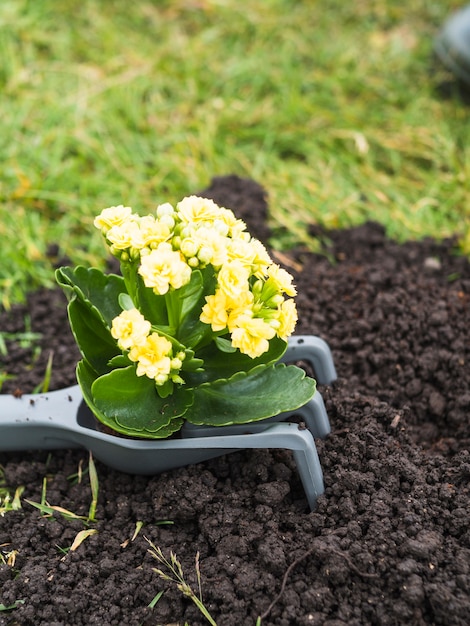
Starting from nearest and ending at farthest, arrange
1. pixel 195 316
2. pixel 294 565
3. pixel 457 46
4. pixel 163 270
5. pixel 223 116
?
pixel 163 270
pixel 294 565
pixel 195 316
pixel 223 116
pixel 457 46

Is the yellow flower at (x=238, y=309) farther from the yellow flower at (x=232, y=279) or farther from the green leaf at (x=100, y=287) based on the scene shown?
the green leaf at (x=100, y=287)

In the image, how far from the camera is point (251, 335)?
1.59m

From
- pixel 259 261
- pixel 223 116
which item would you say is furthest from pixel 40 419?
pixel 223 116

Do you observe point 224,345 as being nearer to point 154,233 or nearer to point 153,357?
point 153,357

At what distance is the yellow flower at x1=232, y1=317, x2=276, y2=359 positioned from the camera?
158 centimetres

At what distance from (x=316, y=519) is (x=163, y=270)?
0.71m

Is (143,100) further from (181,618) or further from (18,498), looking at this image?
(181,618)

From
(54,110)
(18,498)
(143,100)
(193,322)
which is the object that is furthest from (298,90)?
(18,498)

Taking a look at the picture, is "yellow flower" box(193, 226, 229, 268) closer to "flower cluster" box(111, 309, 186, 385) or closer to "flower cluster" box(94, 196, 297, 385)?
"flower cluster" box(94, 196, 297, 385)

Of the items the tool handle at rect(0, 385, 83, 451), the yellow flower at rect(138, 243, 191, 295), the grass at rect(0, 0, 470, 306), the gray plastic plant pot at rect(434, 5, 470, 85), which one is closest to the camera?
the yellow flower at rect(138, 243, 191, 295)

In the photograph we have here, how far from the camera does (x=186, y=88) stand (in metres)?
3.78

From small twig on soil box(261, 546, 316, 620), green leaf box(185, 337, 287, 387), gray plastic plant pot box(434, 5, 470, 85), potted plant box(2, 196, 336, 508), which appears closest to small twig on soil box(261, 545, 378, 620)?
small twig on soil box(261, 546, 316, 620)

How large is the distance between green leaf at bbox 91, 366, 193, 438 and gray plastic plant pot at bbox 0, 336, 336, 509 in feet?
0.23

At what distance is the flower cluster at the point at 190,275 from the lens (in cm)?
157
